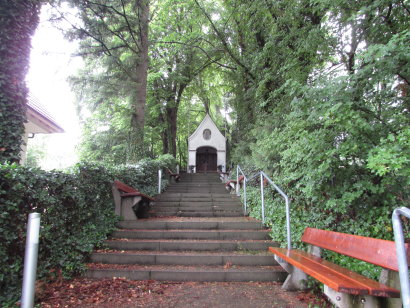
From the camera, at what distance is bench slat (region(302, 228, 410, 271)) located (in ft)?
7.04

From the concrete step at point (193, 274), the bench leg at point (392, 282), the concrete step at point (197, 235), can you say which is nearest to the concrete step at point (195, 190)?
the concrete step at point (197, 235)

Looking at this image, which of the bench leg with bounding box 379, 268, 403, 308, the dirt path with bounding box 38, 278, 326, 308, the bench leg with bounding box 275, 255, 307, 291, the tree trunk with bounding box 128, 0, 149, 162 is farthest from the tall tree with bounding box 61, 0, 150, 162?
the bench leg with bounding box 379, 268, 403, 308

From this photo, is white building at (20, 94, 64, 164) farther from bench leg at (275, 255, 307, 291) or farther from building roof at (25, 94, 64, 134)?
bench leg at (275, 255, 307, 291)

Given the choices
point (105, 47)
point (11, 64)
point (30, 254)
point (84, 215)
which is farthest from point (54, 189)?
point (105, 47)

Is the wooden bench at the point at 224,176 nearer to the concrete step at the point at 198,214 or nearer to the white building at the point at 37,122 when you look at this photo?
the concrete step at the point at 198,214

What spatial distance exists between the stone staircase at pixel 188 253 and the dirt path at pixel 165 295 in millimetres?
132

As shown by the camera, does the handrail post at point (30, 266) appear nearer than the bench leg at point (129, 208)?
Yes

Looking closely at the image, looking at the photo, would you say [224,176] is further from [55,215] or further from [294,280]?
[55,215]

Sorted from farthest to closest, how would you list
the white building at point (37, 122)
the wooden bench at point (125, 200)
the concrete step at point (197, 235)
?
the white building at point (37, 122) < the wooden bench at point (125, 200) < the concrete step at point (197, 235)

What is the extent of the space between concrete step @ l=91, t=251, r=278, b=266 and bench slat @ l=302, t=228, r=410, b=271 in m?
1.07

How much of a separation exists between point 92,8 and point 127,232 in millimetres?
7144

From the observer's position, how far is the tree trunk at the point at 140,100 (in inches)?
393

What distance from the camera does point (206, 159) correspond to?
72.7ft

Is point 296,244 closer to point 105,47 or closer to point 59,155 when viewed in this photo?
point 105,47
